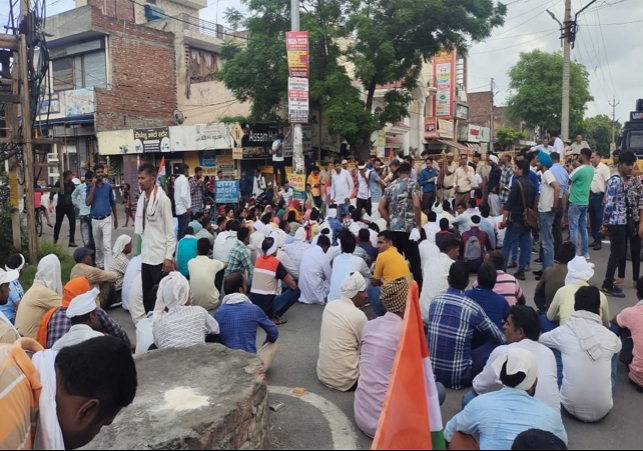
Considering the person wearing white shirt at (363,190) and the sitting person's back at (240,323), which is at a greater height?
the person wearing white shirt at (363,190)

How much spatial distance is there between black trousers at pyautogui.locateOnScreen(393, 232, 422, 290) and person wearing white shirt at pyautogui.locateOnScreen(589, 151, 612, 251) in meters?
4.75

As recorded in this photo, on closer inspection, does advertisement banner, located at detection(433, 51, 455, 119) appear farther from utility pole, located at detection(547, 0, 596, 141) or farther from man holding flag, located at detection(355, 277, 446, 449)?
man holding flag, located at detection(355, 277, 446, 449)

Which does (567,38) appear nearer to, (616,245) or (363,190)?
(363,190)

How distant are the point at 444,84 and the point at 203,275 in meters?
28.7

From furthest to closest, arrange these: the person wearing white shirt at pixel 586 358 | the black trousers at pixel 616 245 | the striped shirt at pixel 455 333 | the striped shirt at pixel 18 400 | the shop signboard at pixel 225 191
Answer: the shop signboard at pixel 225 191
the black trousers at pixel 616 245
the striped shirt at pixel 455 333
the person wearing white shirt at pixel 586 358
the striped shirt at pixel 18 400

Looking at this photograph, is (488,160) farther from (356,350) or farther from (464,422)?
(464,422)

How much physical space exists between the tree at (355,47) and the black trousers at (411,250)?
39.3ft

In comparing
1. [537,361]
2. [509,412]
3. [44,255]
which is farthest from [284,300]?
[44,255]

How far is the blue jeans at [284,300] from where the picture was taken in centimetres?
710

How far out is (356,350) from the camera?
4914 mm

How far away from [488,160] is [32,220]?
393 inches

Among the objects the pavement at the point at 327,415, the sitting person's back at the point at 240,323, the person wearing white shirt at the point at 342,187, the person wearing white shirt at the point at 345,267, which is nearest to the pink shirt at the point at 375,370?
the pavement at the point at 327,415

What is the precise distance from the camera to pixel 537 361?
12.6ft

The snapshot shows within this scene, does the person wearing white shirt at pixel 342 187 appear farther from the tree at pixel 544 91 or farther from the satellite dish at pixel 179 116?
A: the tree at pixel 544 91
